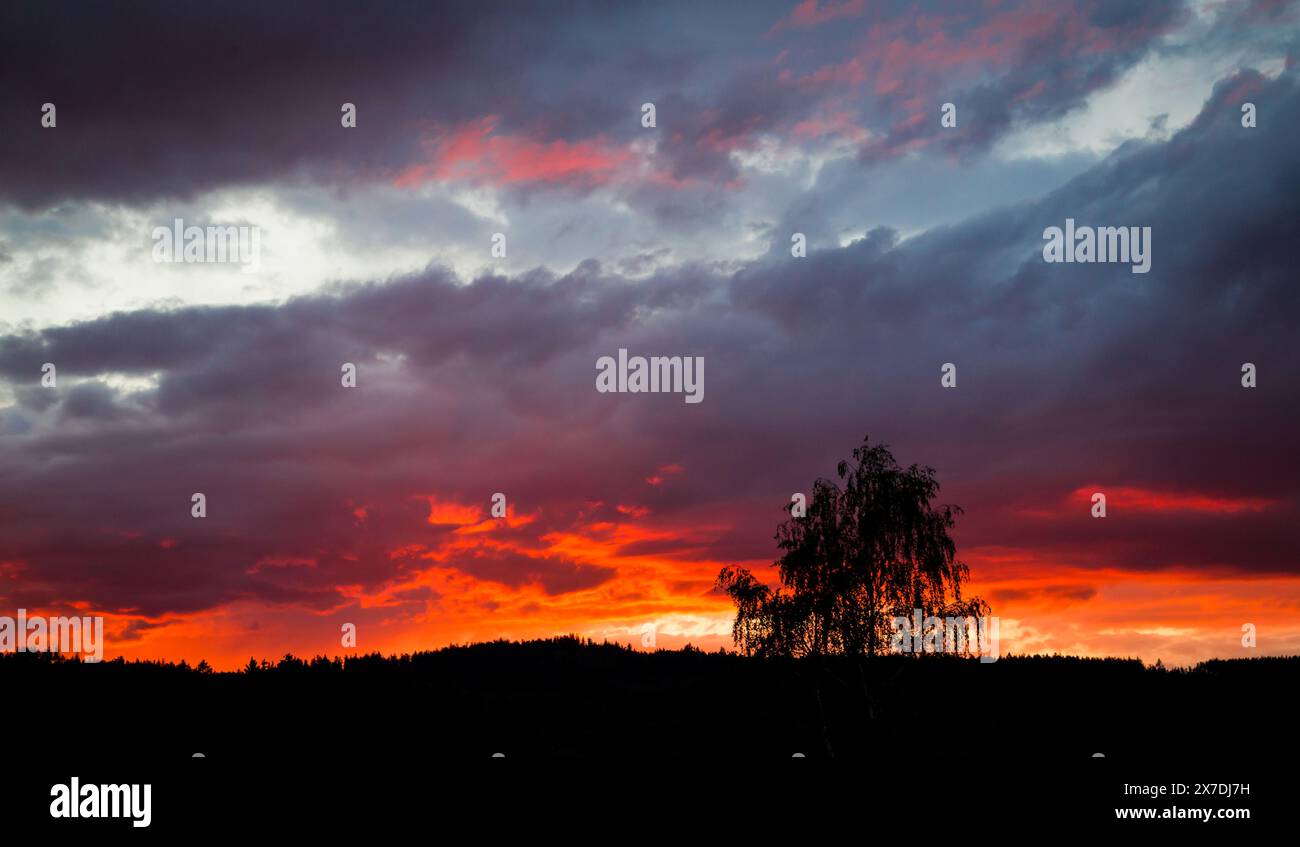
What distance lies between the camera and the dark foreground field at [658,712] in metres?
97.1

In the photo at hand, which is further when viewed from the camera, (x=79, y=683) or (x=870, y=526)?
(x=79, y=683)

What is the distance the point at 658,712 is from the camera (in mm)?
181250

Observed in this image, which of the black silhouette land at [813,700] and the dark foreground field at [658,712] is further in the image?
the dark foreground field at [658,712]

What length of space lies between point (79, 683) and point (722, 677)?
111 m

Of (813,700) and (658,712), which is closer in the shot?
(813,700)

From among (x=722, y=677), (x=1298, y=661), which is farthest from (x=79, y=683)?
(x=1298, y=661)

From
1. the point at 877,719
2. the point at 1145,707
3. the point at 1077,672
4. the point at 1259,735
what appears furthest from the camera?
the point at 1077,672

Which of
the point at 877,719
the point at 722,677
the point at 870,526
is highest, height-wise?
the point at 870,526

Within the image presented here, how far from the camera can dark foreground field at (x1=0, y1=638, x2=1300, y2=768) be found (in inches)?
3824

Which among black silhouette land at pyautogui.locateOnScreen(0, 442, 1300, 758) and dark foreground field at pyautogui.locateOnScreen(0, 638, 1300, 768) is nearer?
black silhouette land at pyautogui.locateOnScreen(0, 442, 1300, 758)

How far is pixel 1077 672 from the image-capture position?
5925 inches

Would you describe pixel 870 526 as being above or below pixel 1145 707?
above
